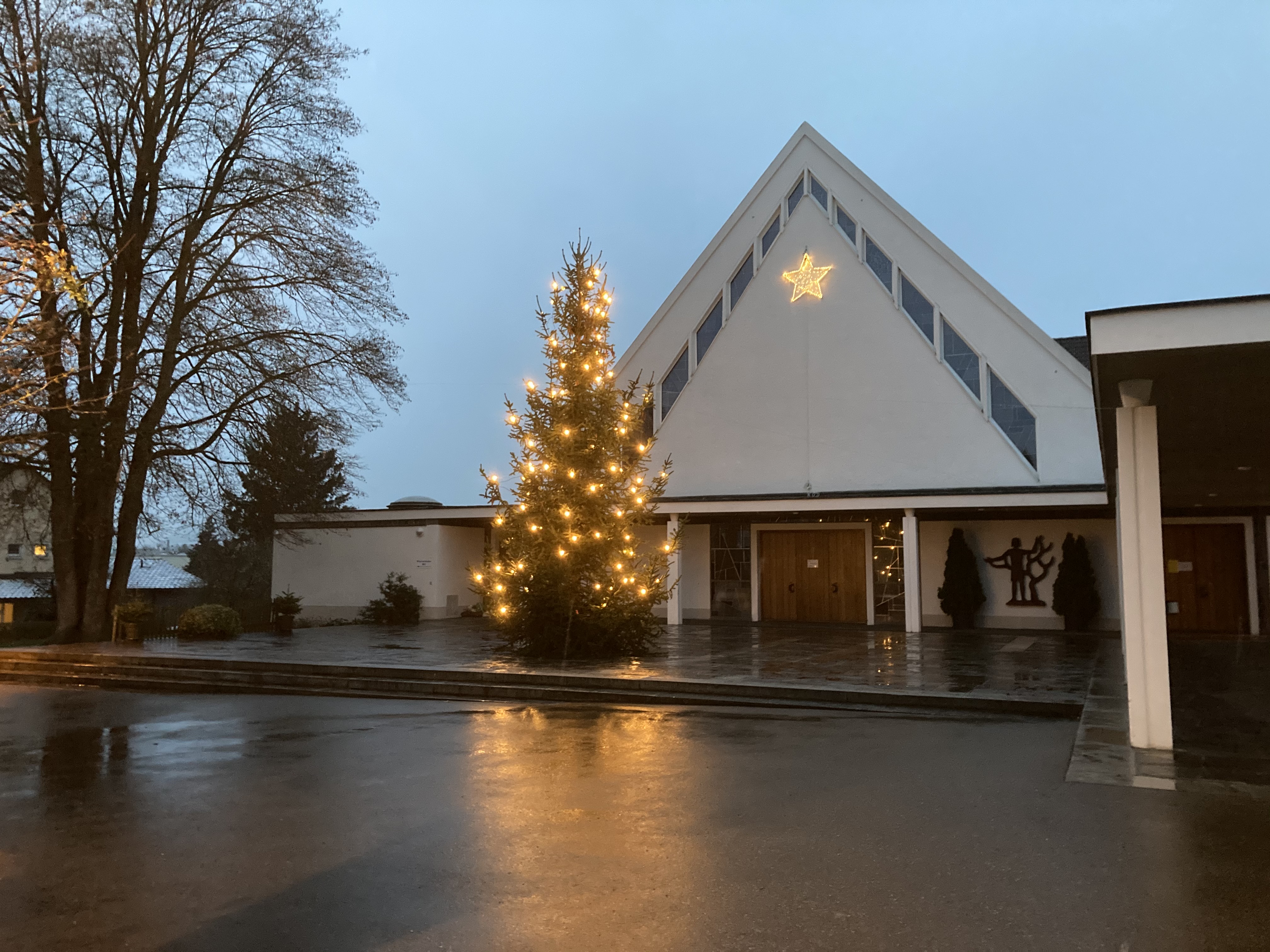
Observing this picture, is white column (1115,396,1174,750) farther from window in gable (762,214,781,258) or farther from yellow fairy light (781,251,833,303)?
window in gable (762,214,781,258)

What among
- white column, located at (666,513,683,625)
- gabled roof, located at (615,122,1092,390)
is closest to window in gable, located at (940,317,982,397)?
gabled roof, located at (615,122,1092,390)

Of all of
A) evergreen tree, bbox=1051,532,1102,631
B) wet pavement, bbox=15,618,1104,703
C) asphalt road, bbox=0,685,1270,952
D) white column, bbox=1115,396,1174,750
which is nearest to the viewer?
asphalt road, bbox=0,685,1270,952

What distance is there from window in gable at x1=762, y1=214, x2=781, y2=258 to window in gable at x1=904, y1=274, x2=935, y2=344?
3240 millimetres

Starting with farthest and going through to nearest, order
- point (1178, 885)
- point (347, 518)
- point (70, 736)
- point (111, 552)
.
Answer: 1. point (347, 518)
2. point (111, 552)
3. point (70, 736)
4. point (1178, 885)

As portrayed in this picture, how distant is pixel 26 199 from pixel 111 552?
8041 millimetres

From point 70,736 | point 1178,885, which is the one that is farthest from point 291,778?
point 1178,885

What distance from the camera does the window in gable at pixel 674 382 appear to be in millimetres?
24031

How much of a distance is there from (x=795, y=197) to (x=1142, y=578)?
17574 millimetres

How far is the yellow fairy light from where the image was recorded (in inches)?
874

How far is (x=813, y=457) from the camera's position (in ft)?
72.0

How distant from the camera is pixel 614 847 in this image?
4906mm

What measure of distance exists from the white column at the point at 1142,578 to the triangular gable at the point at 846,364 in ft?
41.2

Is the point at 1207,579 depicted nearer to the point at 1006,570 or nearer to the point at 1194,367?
the point at 1006,570

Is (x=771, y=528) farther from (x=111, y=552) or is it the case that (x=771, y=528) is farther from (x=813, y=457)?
(x=111, y=552)
